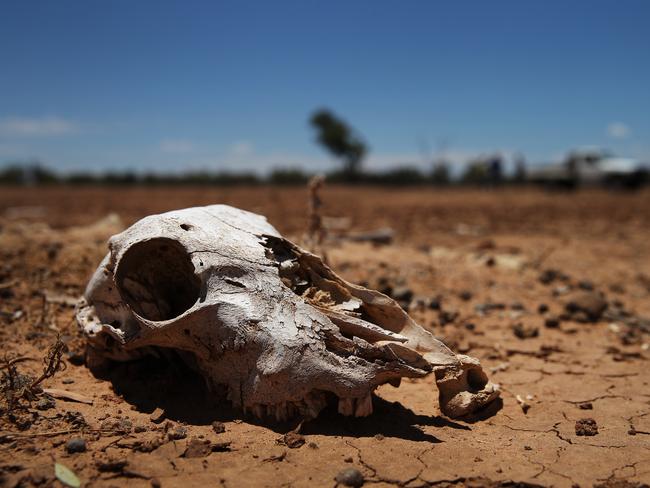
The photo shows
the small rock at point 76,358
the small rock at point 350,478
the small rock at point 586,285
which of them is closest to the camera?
the small rock at point 350,478

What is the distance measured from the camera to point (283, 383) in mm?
3369

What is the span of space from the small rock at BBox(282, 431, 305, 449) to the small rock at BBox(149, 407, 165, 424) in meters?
0.82

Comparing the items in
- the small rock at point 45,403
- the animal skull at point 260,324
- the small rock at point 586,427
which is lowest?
the small rock at point 586,427

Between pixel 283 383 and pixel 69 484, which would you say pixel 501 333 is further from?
pixel 69 484

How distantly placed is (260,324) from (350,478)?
1021 mm

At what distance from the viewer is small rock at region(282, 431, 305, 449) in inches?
127

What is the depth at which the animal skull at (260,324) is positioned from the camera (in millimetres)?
3383

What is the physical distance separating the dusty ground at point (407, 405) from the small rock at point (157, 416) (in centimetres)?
1

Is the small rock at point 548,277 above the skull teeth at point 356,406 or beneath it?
above

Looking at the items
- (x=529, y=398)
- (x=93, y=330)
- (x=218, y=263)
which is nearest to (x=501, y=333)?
(x=529, y=398)

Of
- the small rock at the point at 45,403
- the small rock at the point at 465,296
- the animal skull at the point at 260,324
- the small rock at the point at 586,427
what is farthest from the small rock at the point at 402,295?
the small rock at the point at 45,403

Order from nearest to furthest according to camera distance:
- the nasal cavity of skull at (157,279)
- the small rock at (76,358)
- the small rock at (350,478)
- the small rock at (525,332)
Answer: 1. the small rock at (350,478)
2. the nasal cavity of skull at (157,279)
3. the small rock at (76,358)
4. the small rock at (525,332)

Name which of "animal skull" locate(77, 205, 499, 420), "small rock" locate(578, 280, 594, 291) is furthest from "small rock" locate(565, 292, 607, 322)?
"animal skull" locate(77, 205, 499, 420)

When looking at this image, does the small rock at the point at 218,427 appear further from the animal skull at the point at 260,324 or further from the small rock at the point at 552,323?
the small rock at the point at 552,323
